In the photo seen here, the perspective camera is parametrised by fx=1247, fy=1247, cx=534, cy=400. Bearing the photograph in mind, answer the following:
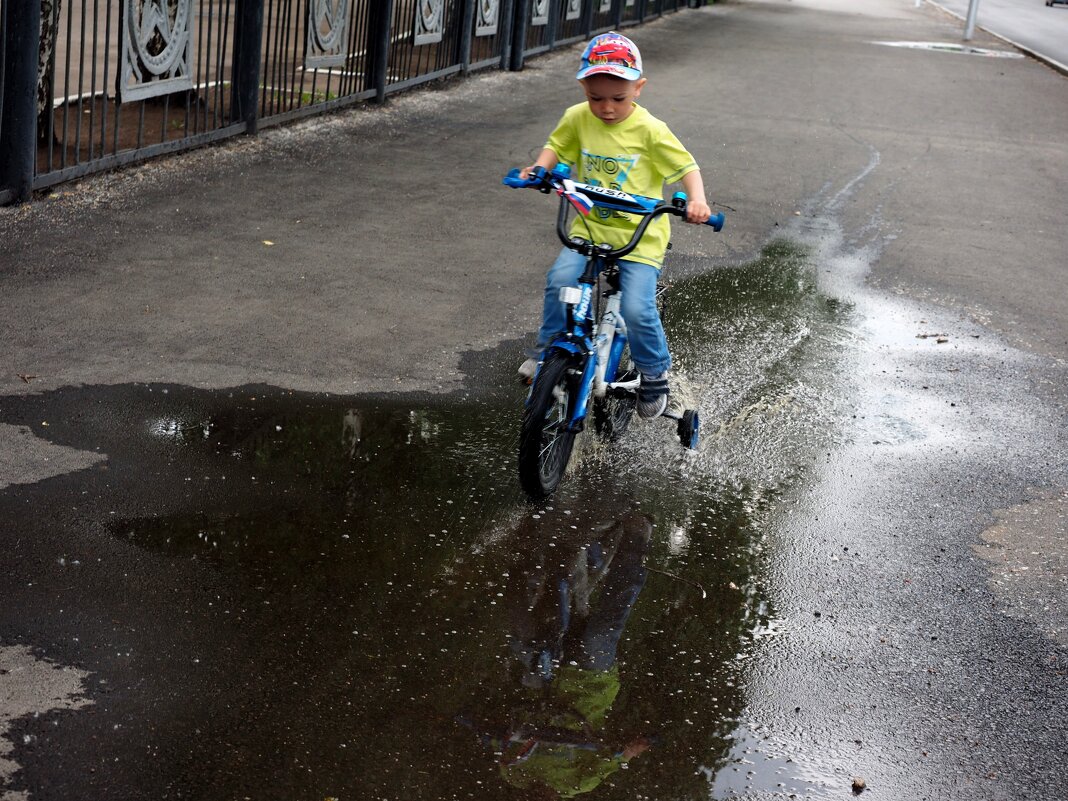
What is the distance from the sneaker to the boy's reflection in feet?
2.51

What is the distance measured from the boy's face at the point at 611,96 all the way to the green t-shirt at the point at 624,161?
6 cm

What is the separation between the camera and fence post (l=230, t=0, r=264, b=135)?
1141 cm

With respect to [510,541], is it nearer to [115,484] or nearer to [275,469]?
[275,469]

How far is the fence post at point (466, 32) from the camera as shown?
16578 millimetres

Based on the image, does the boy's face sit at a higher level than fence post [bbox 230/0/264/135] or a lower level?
higher

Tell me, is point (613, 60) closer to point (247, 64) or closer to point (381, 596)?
point (381, 596)

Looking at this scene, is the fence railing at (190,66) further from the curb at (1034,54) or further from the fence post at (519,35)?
the curb at (1034,54)

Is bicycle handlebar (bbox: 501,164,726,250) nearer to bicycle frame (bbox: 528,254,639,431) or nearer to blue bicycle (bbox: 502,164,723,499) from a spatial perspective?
blue bicycle (bbox: 502,164,723,499)

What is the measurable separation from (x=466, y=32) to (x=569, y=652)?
541 inches

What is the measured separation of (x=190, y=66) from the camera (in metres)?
10.6

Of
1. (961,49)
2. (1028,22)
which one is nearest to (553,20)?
(961,49)

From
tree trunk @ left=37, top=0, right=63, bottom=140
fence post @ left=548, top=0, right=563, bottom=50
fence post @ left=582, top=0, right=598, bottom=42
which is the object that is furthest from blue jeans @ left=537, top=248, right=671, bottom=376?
fence post @ left=582, top=0, right=598, bottom=42

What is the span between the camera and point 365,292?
7750 millimetres

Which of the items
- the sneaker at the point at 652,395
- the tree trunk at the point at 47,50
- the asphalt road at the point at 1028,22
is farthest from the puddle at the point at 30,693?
the asphalt road at the point at 1028,22
